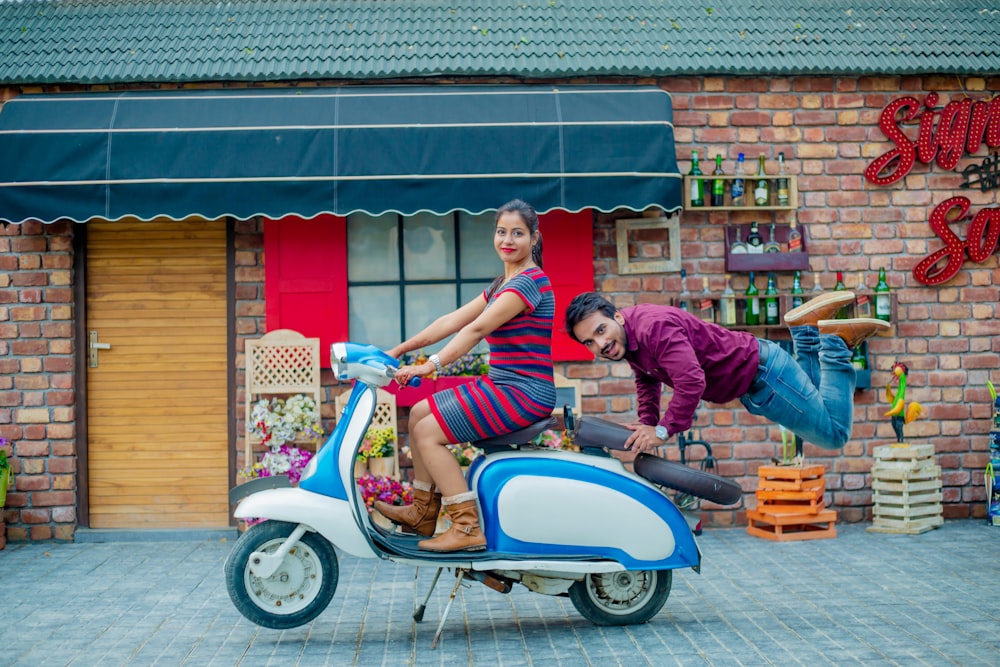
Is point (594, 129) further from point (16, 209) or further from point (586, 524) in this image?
point (16, 209)

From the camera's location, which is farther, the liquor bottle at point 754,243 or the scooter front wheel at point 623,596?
the liquor bottle at point 754,243

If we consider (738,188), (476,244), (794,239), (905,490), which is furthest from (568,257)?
(905,490)

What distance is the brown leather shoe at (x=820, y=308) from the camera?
4875 millimetres

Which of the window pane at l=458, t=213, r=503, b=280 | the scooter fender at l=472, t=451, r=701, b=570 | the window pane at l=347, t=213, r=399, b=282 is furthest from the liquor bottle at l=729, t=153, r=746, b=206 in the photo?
the scooter fender at l=472, t=451, r=701, b=570

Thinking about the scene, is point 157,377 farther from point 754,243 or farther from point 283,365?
point 754,243

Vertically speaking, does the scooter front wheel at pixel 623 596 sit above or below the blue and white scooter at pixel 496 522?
below

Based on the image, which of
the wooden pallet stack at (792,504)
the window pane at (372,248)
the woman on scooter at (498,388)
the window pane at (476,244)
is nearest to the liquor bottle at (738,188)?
the window pane at (476,244)

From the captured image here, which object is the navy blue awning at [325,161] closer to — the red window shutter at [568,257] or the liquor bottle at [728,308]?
the red window shutter at [568,257]

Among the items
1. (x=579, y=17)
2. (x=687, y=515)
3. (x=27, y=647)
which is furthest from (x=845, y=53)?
(x=27, y=647)

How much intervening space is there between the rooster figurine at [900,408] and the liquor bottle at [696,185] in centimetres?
184

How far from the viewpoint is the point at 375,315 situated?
806cm

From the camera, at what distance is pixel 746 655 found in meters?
4.47

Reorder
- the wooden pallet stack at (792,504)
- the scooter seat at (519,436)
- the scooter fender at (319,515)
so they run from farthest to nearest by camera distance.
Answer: the wooden pallet stack at (792,504) → the scooter seat at (519,436) → the scooter fender at (319,515)

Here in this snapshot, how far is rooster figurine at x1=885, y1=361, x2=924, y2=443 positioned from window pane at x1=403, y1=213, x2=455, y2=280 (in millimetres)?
3278
